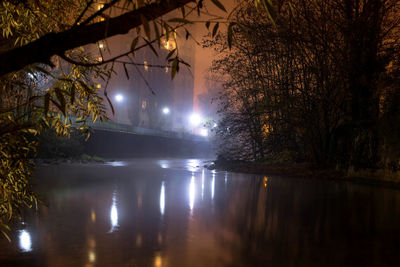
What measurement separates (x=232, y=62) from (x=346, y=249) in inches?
624

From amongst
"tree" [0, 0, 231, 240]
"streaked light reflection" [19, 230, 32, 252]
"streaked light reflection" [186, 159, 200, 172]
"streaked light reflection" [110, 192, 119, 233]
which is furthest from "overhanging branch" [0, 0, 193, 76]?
"streaked light reflection" [186, 159, 200, 172]

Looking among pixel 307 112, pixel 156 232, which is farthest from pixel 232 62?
pixel 156 232

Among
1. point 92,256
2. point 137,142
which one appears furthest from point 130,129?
point 92,256

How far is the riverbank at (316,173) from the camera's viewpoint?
14.2 m

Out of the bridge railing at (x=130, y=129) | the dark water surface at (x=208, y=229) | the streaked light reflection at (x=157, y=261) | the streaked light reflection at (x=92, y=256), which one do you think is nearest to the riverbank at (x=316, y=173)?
the dark water surface at (x=208, y=229)

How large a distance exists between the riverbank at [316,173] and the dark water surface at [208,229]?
7.76 ft

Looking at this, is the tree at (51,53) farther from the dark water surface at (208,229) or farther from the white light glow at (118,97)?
the white light glow at (118,97)

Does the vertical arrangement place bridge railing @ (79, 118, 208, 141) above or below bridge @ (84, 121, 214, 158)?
above

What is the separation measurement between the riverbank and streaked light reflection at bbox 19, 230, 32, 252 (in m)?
11.8

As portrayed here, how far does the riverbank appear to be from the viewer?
1423 centimetres

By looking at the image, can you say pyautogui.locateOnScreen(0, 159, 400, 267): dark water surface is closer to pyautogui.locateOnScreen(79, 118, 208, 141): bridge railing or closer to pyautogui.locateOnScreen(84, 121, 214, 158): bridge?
pyautogui.locateOnScreen(79, 118, 208, 141): bridge railing

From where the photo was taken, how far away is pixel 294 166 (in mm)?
18531

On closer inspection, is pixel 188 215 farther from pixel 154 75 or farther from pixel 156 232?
pixel 154 75

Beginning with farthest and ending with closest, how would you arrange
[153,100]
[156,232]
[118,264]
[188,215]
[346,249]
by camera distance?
[153,100] → [188,215] → [156,232] → [346,249] → [118,264]
